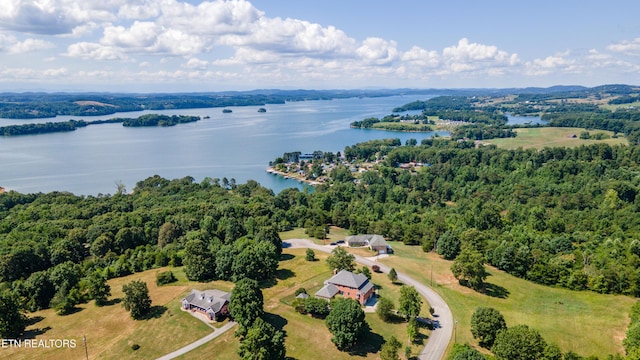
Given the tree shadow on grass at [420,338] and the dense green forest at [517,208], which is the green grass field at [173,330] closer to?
the tree shadow on grass at [420,338]

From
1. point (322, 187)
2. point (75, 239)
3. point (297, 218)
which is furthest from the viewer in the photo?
point (322, 187)

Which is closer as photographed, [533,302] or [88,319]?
[88,319]

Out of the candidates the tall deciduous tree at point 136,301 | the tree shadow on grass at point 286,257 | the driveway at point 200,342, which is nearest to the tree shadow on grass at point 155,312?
the tall deciduous tree at point 136,301

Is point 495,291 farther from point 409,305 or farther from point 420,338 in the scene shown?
point 420,338

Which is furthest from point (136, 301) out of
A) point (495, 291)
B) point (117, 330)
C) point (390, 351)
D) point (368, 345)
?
point (495, 291)

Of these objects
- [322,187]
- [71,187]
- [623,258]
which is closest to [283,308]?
[623,258]

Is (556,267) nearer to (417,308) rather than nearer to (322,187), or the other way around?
(417,308)

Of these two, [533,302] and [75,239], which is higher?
[75,239]
